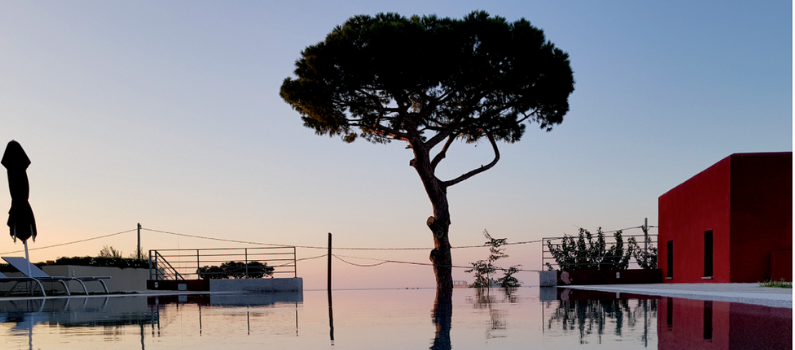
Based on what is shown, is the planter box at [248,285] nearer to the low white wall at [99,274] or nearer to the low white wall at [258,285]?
the low white wall at [258,285]

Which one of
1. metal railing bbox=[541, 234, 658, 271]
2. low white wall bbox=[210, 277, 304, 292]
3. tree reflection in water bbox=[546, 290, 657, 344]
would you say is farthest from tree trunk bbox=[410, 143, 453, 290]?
tree reflection in water bbox=[546, 290, 657, 344]

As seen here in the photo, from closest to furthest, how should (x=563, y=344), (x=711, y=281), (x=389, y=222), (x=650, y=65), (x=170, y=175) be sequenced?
(x=563, y=344) < (x=711, y=281) < (x=650, y=65) < (x=170, y=175) < (x=389, y=222)

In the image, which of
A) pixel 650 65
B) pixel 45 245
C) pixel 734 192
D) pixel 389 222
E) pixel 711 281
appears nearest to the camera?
pixel 734 192

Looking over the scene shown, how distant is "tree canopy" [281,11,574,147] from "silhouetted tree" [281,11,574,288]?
2cm

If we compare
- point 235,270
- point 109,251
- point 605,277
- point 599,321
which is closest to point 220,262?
point 235,270

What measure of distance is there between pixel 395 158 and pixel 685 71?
6.16m

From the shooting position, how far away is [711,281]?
11867mm

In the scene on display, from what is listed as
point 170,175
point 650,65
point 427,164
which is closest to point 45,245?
point 170,175

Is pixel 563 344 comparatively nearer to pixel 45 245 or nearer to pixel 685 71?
pixel 685 71

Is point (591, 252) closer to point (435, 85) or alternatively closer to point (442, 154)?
point (442, 154)

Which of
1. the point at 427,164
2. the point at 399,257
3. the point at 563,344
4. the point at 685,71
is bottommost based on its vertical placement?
the point at 399,257

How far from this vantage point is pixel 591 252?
52.5ft

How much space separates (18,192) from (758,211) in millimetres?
11366

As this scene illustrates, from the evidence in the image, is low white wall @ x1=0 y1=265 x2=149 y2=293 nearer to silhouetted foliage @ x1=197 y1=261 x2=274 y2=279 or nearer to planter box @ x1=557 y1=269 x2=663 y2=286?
silhouetted foliage @ x1=197 y1=261 x2=274 y2=279
